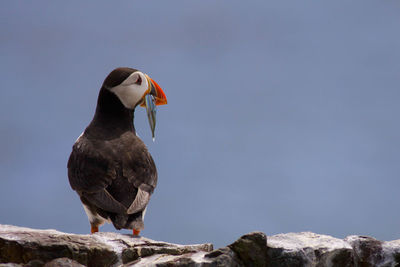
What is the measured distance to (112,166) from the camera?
294 inches

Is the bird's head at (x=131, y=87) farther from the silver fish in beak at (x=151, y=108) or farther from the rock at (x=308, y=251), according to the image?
the rock at (x=308, y=251)

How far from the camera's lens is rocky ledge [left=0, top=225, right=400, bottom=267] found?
5.41 metres

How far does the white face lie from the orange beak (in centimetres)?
8

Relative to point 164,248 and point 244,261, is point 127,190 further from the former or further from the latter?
point 244,261

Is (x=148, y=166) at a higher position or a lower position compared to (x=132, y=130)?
lower

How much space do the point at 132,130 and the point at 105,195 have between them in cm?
170

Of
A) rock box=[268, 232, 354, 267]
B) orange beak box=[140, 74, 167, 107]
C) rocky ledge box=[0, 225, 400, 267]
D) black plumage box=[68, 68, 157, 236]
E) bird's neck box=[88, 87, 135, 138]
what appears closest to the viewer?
rocky ledge box=[0, 225, 400, 267]

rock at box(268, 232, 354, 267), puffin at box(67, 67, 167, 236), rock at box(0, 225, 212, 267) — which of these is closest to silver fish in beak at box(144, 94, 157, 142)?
puffin at box(67, 67, 167, 236)

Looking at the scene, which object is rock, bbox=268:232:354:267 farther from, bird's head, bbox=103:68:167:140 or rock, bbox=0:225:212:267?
bird's head, bbox=103:68:167:140

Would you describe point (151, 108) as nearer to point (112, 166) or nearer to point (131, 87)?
point (131, 87)

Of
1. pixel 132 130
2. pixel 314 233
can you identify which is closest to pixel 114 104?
pixel 132 130

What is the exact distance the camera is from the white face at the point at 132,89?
849 cm

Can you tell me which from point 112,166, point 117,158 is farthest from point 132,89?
point 112,166

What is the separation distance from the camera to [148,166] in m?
7.80
